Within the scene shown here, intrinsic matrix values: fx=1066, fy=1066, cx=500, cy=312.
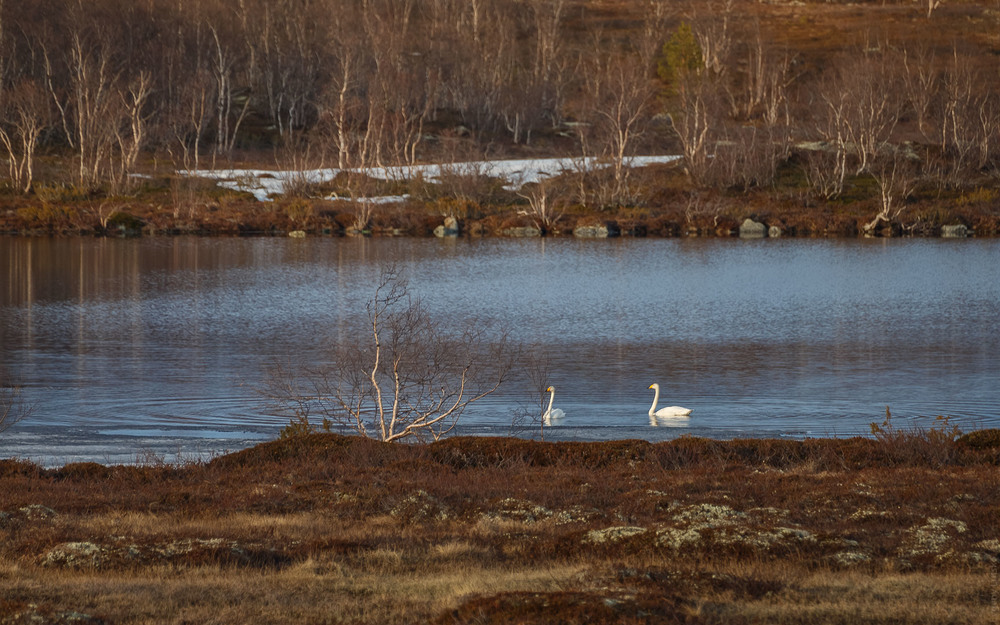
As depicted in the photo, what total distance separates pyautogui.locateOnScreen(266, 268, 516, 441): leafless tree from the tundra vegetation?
4358 centimetres

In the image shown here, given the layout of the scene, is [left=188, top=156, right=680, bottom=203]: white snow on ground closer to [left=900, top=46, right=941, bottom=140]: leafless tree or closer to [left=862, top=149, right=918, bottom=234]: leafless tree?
[left=862, top=149, right=918, bottom=234]: leafless tree

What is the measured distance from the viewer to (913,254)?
53344mm

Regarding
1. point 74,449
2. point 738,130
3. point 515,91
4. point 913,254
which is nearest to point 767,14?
point 515,91

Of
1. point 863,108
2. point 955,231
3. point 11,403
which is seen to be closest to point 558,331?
point 11,403

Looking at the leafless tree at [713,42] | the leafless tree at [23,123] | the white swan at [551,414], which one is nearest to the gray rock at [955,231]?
the leafless tree at [713,42]

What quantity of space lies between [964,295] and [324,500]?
32.6 meters

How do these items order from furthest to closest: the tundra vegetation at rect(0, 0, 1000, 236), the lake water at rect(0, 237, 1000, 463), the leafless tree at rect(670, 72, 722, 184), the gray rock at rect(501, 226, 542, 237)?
the leafless tree at rect(670, 72, 722, 184) → the tundra vegetation at rect(0, 0, 1000, 236) → the gray rock at rect(501, 226, 542, 237) → the lake water at rect(0, 237, 1000, 463)

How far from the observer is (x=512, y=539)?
8891 millimetres

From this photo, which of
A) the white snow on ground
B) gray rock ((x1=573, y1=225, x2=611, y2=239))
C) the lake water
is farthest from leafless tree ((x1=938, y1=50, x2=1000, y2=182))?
gray rock ((x1=573, y1=225, x2=611, y2=239))

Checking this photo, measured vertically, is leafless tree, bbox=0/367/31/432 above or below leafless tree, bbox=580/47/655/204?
below

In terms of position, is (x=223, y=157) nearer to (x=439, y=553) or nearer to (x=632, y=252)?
(x=632, y=252)

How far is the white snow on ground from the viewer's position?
74050 millimetres

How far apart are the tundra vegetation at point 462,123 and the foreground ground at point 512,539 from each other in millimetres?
55866

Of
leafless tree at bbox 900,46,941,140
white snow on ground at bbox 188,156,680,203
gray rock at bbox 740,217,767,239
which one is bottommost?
gray rock at bbox 740,217,767,239
